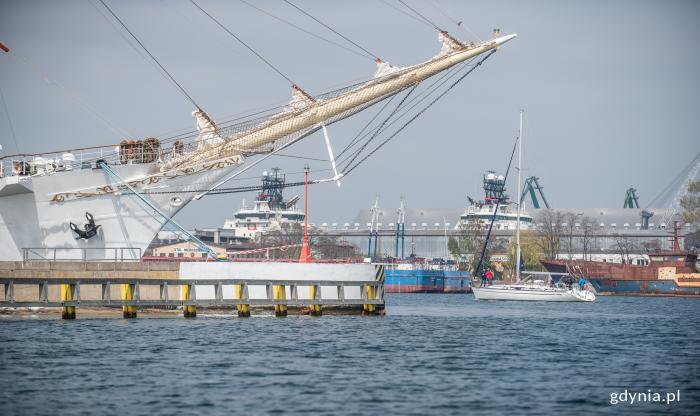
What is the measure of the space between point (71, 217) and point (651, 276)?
84.2 meters

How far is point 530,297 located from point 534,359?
173 feet

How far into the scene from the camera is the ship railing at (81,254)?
4100 centimetres

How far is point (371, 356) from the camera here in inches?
1196

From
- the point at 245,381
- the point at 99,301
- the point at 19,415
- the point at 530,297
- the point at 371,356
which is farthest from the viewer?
the point at 530,297

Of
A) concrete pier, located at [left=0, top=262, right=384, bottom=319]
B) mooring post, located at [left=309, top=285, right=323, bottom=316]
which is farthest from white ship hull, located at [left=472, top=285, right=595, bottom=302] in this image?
mooring post, located at [left=309, top=285, right=323, bottom=316]

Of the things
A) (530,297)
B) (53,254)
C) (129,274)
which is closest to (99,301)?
(129,274)

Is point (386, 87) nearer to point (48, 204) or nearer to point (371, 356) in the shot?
point (48, 204)

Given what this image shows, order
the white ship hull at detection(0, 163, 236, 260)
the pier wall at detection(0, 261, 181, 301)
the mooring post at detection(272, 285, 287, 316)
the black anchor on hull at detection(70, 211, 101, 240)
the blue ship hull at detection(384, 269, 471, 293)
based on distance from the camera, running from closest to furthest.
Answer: the pier wall at detection(0, 261, 181, 301) < the mooring post at detection(272, 285, 287, 316) < the white ship hull at detection(0, 163, 236, 260) < the black anchor on hull at detection(70, 211, 101, 240) < the blue ship hull at detection(384, 269, 471, 293)

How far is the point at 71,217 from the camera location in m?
41.8

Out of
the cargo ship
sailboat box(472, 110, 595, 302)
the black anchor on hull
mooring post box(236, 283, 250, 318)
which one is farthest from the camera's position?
the cargo ship

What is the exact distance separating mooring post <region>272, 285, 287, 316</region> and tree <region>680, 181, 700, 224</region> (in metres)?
105

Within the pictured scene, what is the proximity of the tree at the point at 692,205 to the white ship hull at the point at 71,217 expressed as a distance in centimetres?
10578

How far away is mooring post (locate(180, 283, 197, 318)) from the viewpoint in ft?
129

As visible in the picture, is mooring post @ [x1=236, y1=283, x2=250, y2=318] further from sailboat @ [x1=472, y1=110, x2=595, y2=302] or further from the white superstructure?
sailboat @ [x1=472, y1=110, x2=595, y2=302]
